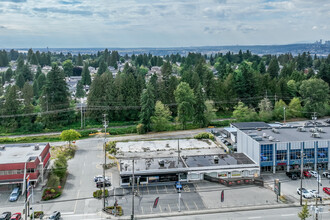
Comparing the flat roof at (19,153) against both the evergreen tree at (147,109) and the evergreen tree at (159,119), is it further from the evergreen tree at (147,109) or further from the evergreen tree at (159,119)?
the evergreen tree at (159,119)

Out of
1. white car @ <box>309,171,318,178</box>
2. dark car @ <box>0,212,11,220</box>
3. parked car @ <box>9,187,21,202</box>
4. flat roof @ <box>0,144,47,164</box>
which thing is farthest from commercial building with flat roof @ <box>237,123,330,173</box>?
dark car @ <box>0,212,11,220</box>

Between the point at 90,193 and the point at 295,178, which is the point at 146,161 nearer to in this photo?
the point at 90,193

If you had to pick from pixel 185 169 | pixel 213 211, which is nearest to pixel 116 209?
pixel 213 211

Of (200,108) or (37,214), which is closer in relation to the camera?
(37,214)

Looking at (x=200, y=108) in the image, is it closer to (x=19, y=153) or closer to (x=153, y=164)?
(x=153, y=164)

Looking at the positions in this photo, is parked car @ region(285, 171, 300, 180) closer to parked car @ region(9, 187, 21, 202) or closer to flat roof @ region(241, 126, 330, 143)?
flat roof @ region(241, 126, 330, 143)

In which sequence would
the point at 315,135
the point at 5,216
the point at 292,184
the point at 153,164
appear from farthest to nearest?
the point at 315,135
the point at 153,164
the point at 292,184
the point at 5,216

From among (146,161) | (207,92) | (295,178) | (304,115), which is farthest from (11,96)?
(304,115)
